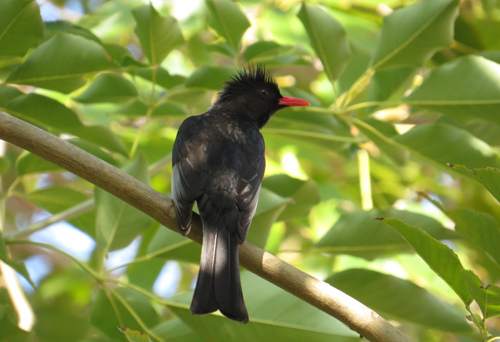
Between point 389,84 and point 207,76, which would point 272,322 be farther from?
point 389,84

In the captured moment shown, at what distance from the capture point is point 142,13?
270 cm

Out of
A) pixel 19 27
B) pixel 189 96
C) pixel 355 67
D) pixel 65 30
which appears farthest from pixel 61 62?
pixel 355 67

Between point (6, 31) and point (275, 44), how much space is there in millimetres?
1233

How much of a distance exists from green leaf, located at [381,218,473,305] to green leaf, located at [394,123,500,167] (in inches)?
35.8

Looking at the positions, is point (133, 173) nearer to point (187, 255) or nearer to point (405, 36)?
point (187, 255)

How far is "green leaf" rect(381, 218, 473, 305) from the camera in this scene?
1.75 metres

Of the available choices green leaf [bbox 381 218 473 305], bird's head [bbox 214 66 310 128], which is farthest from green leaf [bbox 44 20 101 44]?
green leaf [bbox 381 218 473 305]

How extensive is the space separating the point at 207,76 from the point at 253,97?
3.07 feet

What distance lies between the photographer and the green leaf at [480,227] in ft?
7.06

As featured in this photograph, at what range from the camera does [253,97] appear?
12.0 feet

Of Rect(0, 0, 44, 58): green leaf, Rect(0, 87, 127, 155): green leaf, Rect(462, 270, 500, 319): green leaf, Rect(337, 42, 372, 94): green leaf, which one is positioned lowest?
Rect(462, 270, 500, 319): green leaf

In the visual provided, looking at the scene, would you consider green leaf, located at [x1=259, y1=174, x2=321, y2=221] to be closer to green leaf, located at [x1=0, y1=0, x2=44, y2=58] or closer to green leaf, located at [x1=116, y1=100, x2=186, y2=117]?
green leaf, located at [x1=116, y1=100, x2=186, y2=117]

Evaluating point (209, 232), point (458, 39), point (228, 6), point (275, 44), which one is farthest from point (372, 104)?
point (458, 39)

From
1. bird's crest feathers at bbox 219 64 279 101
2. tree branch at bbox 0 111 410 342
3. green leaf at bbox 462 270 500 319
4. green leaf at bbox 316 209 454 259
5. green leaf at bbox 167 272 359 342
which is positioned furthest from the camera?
bird's crest feathers at bbox 219 64 279 101
